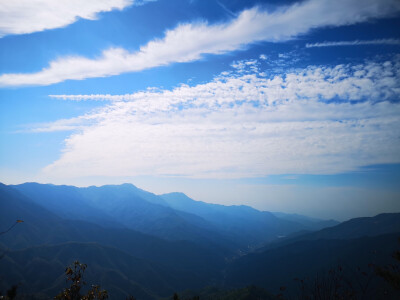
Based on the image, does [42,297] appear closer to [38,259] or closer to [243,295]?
[38,259]

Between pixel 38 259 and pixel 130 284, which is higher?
pixel 38 259

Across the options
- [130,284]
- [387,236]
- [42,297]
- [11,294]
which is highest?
[11,294]

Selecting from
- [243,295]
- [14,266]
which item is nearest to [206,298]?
[243,295]

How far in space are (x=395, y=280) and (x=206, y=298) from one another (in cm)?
14336

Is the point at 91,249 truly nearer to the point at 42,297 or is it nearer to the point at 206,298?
the point at 42,297

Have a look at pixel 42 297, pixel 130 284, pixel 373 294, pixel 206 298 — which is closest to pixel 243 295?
pixel 206 298

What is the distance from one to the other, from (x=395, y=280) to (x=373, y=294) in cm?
14580

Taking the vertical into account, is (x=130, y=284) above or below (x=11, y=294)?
below

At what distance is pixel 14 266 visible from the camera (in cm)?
14988

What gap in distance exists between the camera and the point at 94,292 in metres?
14.2

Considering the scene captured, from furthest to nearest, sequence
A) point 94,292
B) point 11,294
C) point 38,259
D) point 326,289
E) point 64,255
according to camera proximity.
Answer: point 64,255 < point 38,259 < point 326,289 < point 94,292 < point 11,294

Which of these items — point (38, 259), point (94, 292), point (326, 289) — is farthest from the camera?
point (38, 259)

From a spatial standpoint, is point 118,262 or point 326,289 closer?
point 326,289

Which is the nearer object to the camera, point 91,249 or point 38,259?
point 38,259
